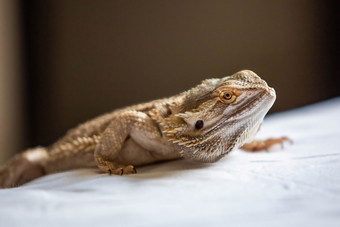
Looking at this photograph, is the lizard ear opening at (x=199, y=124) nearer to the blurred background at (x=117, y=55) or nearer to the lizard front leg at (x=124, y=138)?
the lizard front leg at (x=124, y=138)

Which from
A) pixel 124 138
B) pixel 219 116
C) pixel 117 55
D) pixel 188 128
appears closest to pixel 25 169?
pixel 124 138

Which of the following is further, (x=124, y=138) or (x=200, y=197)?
(x=124, y=138)

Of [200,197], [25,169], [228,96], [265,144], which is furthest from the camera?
[25,169]

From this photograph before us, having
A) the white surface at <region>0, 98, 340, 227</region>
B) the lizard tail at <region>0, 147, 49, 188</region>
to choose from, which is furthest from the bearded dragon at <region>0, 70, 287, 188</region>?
the lizard tail at <region>0, 147, 49, 188</region>

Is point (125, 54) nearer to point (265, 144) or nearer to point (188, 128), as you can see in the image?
point (265, 144)

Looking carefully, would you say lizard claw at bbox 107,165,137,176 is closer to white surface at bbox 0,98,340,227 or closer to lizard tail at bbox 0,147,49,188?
white surface at bbox 0,98,340,227
